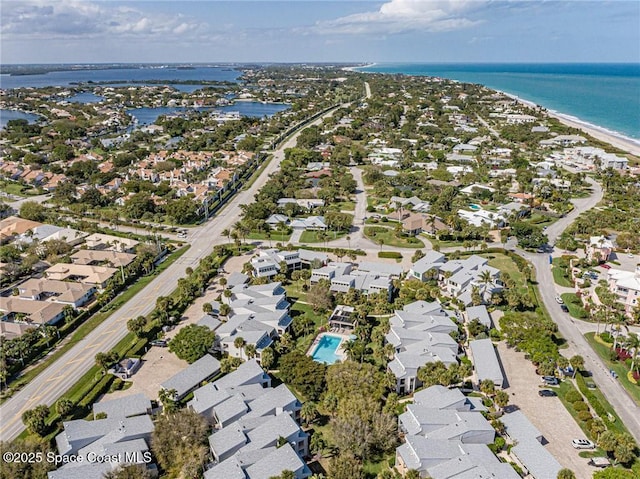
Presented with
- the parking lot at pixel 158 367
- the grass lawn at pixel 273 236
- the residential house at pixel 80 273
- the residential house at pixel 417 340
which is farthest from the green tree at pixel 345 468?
the grass lawn at pixel 273 236

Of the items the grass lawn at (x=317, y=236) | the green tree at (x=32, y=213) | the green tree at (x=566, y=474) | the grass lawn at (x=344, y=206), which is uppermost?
the green tree at (x=32, y=213)

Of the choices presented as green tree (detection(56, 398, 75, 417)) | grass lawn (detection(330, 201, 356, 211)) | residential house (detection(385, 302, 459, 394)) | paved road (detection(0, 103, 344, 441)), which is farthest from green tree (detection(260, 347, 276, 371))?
grass lawn (detection(330, 201, 356, 211))

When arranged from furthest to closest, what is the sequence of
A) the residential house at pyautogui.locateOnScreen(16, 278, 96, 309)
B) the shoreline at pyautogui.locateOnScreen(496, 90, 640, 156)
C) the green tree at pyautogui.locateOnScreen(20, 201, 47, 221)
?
the shoreline at pyautogui.locateOnScreen(496, 90, 640, 156) < the green tree at pyautogui.locateOnScreen(20, 201, 47, 221) < the residential house at pyautogui.locateOnScreen(16, 278, 96, 309)

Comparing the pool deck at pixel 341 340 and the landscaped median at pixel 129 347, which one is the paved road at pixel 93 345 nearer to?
the landscaped median at pixel 129 347

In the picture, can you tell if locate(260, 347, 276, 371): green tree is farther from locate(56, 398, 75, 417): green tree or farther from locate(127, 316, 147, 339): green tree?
locate(56, 398, 75, 417): green tree

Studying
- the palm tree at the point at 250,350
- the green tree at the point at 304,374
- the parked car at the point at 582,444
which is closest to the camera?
the parked car at the point at 582,444

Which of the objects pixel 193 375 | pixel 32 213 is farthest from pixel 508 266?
pixel 32 213
